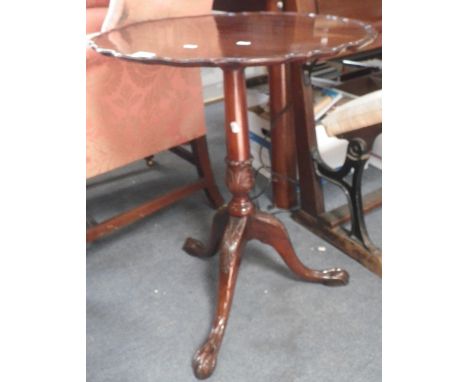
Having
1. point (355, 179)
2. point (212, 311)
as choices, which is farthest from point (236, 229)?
point (355, 179)

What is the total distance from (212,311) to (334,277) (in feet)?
1.14

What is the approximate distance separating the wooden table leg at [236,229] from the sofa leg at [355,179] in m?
0.16

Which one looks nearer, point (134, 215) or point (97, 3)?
point (134, 215)

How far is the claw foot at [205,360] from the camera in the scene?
1.01 m

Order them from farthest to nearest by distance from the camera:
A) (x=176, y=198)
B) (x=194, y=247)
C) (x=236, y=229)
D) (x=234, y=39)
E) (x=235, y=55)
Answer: (x=176, y=198)
(x=194, y=247)
(x=236, y=229)
(x=234, y=39)
(x=235, y=55)

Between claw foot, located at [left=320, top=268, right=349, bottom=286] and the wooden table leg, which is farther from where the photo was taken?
claw foot, located at [left=320, top=268, right=349, bottom=286]

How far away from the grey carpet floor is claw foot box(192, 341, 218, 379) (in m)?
0.02

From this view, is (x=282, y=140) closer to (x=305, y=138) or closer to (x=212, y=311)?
(x=305, y=138)

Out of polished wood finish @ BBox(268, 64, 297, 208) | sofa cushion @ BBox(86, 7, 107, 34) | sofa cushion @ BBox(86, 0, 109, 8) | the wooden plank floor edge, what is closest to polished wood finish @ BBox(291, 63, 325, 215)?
polished wood finish @ BBox(268, 64, 297, 208)

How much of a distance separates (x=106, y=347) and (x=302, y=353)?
1.55 ft

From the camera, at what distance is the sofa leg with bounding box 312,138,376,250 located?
4.18 ft

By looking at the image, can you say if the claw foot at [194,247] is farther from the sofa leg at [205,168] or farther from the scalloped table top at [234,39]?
the scalloped table top at [234,39]

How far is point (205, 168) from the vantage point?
160 centimetres

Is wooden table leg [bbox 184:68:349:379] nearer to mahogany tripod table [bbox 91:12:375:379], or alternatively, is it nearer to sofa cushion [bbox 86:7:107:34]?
mahogany tripod table [bbox 91:12:375:379]
